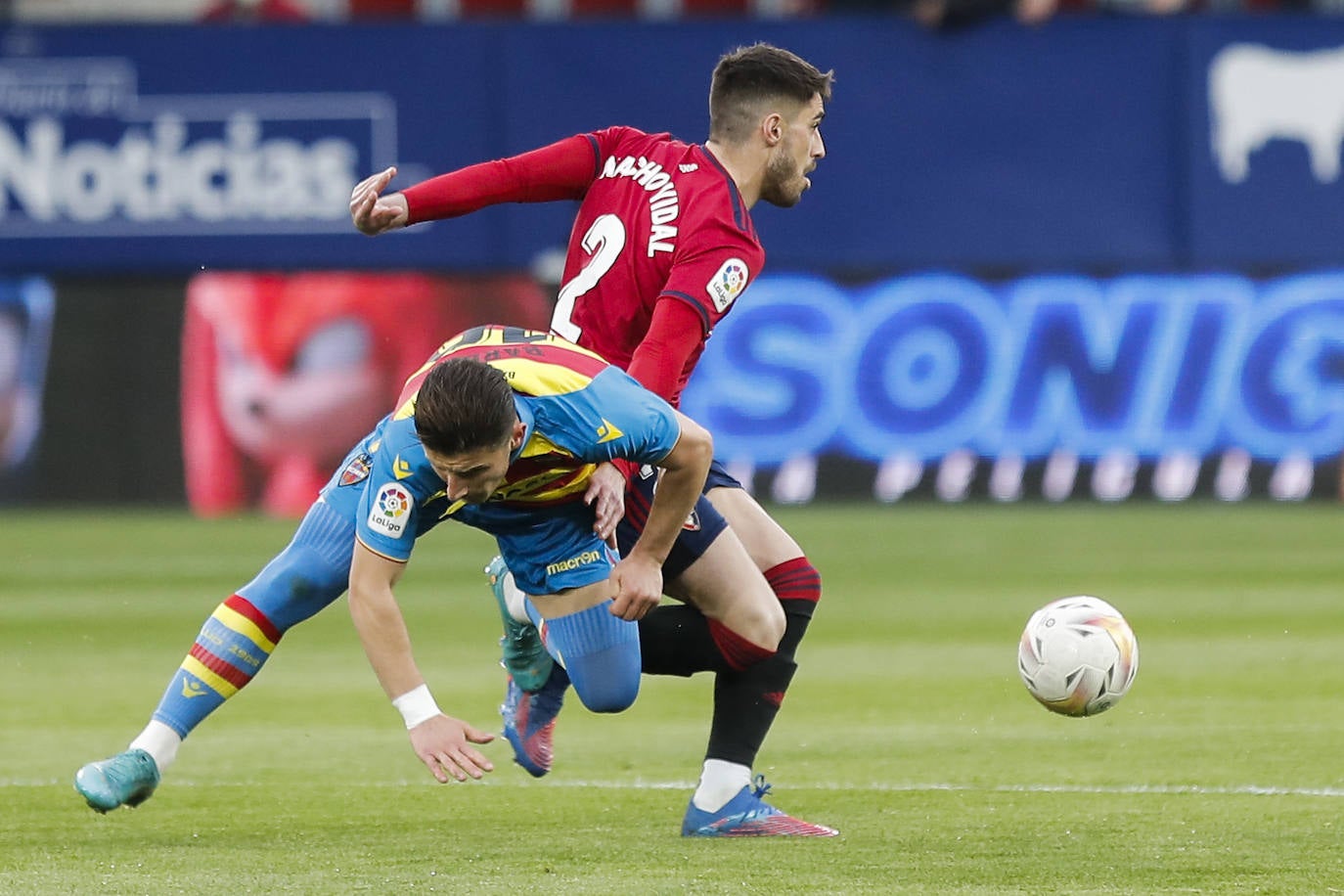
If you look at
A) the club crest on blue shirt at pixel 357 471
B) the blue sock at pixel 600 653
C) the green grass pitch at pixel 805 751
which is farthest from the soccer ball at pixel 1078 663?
the club crest on blue shirt at pixel 357 471

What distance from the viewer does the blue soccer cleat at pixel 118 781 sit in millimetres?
5711

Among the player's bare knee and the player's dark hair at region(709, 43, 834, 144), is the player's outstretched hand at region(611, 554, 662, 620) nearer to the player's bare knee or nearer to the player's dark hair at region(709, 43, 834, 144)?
the player's bare knee

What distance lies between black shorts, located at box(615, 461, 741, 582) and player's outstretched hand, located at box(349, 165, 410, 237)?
951 mm

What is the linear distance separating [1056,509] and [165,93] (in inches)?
268

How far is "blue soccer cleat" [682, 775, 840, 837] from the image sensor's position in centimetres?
593

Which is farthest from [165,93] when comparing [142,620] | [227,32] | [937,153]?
[142,620]

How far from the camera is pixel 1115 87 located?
54.0ft

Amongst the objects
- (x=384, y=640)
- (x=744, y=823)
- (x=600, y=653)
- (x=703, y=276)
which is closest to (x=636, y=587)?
(x=600, y=653)

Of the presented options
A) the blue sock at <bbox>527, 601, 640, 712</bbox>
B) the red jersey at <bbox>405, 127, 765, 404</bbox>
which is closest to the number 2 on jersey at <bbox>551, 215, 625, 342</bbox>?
the red jersey at <bbox>405, 127, 765, 404</bbox>

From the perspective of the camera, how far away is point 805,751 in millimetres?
7469

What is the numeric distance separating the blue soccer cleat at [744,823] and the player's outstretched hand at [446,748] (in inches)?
38.8

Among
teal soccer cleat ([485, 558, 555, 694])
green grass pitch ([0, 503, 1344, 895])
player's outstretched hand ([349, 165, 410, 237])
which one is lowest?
green grass pitch ([0, 503, 1344, 895])

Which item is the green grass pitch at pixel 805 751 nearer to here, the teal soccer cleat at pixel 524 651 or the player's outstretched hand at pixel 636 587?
the teal soccer cleat at pixel 524 651

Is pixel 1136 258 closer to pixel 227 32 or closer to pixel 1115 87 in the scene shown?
pixel 1115 87
